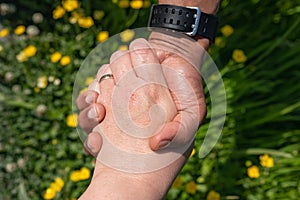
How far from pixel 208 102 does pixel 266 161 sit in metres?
0.32

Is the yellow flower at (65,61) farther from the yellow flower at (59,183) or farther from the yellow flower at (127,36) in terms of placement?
the yellow flower at (59,183)

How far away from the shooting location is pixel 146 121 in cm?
110

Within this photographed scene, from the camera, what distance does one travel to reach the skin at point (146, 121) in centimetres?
104

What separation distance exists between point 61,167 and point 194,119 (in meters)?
0.86

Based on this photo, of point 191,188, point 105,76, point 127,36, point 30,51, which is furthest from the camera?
point 30,51

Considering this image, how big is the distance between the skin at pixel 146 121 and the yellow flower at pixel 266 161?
70 cm

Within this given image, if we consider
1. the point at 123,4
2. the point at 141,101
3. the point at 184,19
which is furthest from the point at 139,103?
the point at 123,4

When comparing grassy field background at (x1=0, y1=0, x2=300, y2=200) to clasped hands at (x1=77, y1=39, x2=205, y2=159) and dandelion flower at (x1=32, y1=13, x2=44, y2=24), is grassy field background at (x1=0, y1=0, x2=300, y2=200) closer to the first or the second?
dandelion flower at (x1=32, y1=13, x2=44, y2=24)

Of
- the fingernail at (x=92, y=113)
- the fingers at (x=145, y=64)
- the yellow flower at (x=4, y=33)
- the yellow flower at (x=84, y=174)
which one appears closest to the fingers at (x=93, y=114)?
the fingernail at (x=92, y=113)

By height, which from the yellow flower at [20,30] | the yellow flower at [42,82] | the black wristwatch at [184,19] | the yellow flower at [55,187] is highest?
the black wristwatch at [184,19]

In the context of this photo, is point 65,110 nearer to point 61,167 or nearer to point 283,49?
point 61,167

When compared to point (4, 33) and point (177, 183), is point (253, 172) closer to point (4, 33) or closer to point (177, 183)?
point (177, 183)

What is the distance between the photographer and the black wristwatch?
1129 millimetres

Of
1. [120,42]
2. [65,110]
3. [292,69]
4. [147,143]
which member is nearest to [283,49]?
[292,69]
